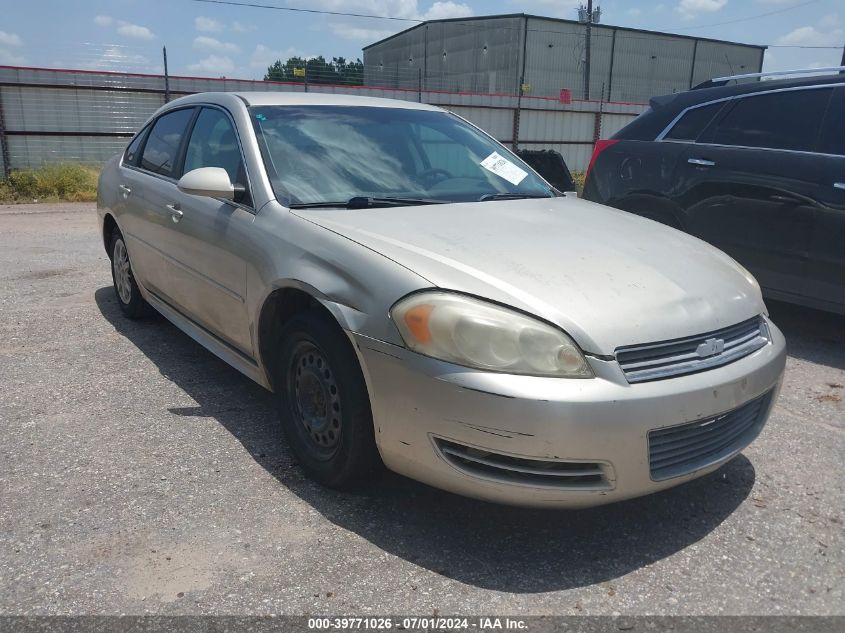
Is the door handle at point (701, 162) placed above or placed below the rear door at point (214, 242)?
above

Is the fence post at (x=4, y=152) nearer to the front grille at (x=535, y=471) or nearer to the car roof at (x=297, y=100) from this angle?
the car roof at (x=297, y=100)

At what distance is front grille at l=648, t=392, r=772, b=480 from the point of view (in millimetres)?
2424

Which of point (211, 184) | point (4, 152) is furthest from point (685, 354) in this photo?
point (4, 152)

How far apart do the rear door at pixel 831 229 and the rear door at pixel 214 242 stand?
3.61 meters

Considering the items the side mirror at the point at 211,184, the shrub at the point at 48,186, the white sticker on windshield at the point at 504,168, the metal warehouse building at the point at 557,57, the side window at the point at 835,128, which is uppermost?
the metal warehouse building at the point at 557,57

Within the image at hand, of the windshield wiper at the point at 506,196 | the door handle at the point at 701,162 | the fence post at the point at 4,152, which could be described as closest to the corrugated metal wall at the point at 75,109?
the fence post at the point at 4,152

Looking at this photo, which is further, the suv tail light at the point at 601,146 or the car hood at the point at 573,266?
the suv tail light at the point at 601,146

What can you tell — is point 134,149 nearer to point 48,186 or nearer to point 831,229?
point 831,229

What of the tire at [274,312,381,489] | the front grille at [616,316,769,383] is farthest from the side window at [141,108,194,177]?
the front grille at [616,316,769,383]

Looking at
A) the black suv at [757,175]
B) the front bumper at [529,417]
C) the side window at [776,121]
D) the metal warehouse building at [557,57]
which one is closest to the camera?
the front bumper at [529,417]

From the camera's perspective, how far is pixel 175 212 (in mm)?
4004

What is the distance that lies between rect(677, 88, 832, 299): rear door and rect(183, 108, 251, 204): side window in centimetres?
340

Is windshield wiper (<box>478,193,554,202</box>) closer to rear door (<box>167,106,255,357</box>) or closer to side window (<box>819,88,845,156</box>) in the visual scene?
rear door (<box>167,106,255,357</box>)

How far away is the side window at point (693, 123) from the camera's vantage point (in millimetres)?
5551
